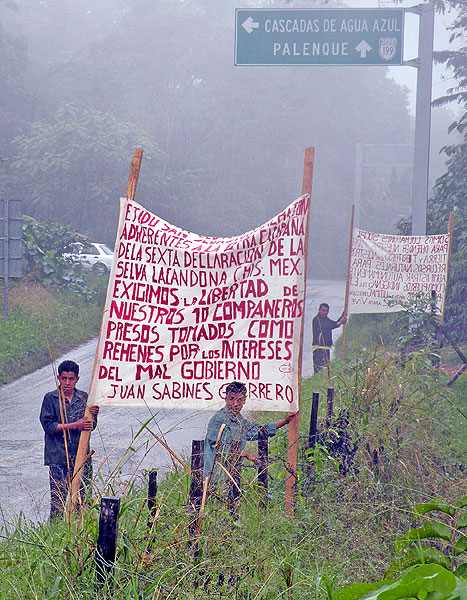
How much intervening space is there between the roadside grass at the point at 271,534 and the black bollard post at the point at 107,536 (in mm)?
42

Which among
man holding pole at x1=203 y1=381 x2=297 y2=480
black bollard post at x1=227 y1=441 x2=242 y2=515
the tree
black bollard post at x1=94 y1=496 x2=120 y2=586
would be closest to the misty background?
the tree

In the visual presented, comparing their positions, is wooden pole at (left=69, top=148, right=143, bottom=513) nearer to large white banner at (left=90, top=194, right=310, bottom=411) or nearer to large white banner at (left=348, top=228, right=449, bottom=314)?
large white banner at (left=90, top=194, right=310, bottom=411)

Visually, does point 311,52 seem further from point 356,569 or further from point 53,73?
point 53,73

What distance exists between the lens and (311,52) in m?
12.1

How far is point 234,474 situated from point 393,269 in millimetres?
9847

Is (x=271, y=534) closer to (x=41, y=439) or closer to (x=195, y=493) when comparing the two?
(x=195, y=493)

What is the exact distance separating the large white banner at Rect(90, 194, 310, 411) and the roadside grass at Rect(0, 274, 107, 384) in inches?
319

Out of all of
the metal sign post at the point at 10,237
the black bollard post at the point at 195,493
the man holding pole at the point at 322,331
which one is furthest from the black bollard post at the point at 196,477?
the metal sign post at the point at 10,237

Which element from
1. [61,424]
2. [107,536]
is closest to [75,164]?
[61,424]

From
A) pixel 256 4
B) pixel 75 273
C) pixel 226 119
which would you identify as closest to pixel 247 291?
pixel 75 273

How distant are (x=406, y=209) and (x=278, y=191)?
14.0 metres

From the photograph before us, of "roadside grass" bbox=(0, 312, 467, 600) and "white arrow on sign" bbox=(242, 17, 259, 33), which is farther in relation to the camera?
"white arrow on sign" bbox=(242, 17, 259, 33)

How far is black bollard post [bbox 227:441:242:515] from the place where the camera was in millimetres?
4579

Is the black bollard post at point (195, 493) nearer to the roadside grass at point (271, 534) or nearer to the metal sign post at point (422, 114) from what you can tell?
the roadside grass at point (271, 534)
